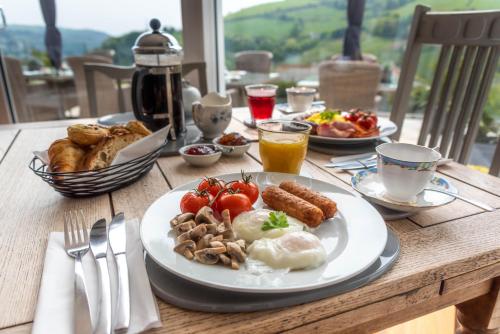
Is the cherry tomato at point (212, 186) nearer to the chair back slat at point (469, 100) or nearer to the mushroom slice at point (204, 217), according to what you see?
the mushroom slice at point (204, 217)

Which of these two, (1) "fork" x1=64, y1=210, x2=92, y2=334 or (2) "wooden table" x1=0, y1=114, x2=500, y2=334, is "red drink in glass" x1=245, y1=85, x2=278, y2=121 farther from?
(1) "fork" x1=64, y1=210, x2=92, y2=334

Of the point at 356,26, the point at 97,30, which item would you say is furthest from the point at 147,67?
the point at 356,26

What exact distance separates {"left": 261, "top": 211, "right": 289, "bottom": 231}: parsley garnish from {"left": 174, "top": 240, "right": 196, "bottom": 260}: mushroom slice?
0.12 meters

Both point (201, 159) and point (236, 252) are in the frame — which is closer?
point (236, 252)

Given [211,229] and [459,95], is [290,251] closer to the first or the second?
[211,229]

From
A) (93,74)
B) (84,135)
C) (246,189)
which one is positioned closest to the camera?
(246,189)

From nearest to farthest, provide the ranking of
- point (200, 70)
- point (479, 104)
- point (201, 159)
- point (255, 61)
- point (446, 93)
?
1. point (201, 159)
2. point (479, 104)
3. point (446, 93)
4. point (200, 70)
5. point (255, 61)

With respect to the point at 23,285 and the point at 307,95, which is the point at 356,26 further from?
the point at 23,285

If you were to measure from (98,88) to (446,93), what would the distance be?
120 inches

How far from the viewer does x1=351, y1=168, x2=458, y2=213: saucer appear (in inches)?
27.0

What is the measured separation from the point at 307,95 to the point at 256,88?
0.87 feet

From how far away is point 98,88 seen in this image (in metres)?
3.39

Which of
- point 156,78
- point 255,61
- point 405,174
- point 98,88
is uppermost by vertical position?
point 156,78

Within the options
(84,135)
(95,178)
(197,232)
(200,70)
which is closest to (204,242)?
(197,232)
